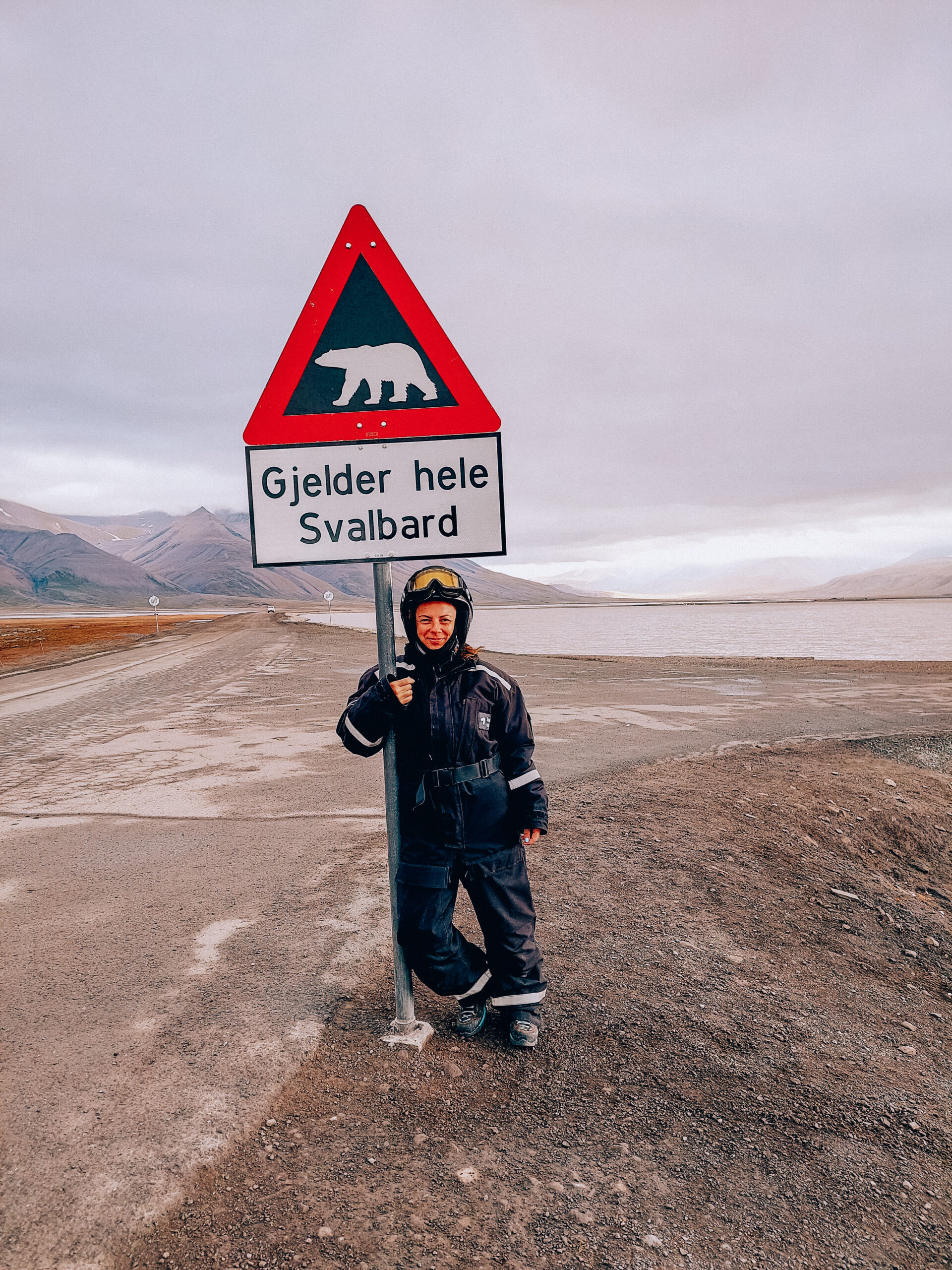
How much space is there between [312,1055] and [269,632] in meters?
34.4

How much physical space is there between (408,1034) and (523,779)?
1.03 metres

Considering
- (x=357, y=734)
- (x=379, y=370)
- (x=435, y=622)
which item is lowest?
(x=357, y=734)

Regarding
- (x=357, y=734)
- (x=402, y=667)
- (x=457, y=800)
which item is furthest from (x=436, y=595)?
(x=457, y=800)

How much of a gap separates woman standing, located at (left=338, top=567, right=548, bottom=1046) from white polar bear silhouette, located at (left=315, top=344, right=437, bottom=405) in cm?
64

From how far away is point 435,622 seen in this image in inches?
108

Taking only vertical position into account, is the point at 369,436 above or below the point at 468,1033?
above

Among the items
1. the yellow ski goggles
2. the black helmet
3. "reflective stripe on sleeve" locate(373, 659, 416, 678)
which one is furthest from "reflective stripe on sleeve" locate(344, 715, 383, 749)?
the yellow ski goggles

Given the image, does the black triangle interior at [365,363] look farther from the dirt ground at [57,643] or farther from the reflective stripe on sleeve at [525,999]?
the dirt ground at [57,643]

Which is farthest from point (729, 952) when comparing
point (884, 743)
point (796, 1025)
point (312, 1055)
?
point (884, 743)

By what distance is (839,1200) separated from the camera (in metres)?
2.11

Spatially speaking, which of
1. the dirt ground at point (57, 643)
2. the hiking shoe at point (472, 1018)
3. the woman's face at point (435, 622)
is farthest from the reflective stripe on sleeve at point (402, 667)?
the dirt ground at point (57, 643)

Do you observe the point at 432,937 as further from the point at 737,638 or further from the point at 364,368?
the point at 737,638

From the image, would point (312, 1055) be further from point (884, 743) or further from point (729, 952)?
point (884, 743)

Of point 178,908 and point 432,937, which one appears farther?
point 178,908
